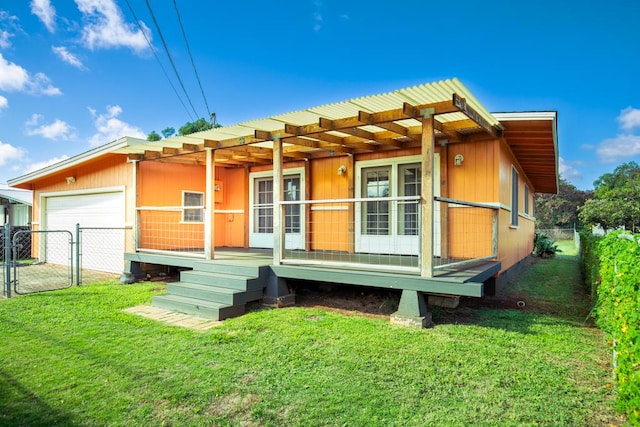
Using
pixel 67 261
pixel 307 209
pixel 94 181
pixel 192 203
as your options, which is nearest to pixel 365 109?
pixel 307 209

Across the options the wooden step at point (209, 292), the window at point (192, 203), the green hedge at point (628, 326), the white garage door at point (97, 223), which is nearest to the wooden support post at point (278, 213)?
the wooden step at point (209, 292)

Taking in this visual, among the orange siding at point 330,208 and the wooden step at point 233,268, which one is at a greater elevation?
the orange siding at point 330,208

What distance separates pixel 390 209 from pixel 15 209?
18.2m

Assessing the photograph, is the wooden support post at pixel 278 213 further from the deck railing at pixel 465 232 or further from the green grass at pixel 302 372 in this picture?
the deck railing at pixel 465 232

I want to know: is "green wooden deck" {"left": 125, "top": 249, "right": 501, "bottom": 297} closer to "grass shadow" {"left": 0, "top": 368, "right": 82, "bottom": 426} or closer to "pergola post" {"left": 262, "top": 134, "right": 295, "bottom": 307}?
"pergola post" {"left": 262, "top": 134, "right": 295, "bottom": 307}

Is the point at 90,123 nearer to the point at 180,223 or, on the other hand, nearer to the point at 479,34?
the point at 180,223

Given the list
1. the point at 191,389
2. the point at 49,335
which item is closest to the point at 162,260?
the point at 49,335

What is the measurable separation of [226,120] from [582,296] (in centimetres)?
2397

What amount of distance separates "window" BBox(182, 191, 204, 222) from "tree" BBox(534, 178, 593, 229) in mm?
37878

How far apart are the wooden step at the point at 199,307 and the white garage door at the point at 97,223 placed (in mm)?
3631

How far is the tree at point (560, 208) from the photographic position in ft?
123

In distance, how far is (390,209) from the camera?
7547 mm

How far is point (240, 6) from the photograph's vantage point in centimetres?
1450

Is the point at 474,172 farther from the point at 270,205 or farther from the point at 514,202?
the point at 270,205
